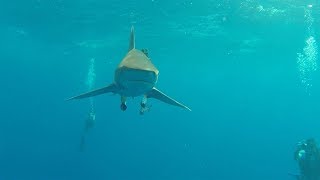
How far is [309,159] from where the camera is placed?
13984 mm

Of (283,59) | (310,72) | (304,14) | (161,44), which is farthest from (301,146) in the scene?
(310,72)

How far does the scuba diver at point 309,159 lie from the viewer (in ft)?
45.4

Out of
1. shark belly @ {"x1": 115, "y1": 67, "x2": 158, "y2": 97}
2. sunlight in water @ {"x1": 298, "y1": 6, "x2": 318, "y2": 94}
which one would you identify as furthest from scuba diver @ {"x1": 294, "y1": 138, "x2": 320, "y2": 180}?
sunlight in water @ {"x1": 298, "y1": 6, "x2": 318, "y2": 94}

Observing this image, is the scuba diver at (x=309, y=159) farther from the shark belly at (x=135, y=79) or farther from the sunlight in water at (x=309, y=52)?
the sunlight in water at (x=309, y=52)

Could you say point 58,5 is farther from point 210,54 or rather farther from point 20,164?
point 20,164

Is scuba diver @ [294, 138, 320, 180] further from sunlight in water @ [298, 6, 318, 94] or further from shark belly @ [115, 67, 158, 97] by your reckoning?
sunlight in water @ [298, 6, 318, 94]

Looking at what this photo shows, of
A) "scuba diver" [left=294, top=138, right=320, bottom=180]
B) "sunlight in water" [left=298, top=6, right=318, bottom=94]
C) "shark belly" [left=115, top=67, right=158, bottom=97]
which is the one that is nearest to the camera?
"shark belly" [left=115, top=67, right=158, bottom=97]

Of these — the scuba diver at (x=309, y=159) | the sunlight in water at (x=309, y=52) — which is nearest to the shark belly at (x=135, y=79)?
the scuba diver at (x=309, y=159)

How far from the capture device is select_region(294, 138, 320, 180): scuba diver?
45.4 ft

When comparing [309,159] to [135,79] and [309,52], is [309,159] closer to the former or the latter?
[135,79]

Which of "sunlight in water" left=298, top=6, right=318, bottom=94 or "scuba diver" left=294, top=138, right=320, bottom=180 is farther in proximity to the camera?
"sunlight in water" left=298, top=6, right=318, bottom=94

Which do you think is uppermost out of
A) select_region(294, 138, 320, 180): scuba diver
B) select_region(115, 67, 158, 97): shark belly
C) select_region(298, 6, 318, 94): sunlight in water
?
select_region(115, 67, 158, 97): shark belly

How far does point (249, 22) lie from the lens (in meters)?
33.5

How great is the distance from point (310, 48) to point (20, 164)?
173 feet
